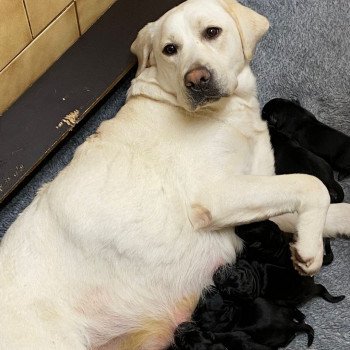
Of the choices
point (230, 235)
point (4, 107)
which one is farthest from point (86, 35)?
point (230, 235)

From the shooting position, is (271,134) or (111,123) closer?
(111,123)

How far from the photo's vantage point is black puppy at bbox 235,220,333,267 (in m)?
2.53

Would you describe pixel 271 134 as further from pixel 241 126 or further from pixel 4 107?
pixel 4 107

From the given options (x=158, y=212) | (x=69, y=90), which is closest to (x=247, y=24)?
(x=158, y=212)

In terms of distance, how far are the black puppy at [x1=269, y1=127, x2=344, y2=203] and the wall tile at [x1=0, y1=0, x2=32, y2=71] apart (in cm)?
112

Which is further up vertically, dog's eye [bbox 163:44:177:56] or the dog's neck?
dog's eye [bbox 163:44:177:56]

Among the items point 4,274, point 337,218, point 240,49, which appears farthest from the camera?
point 337,218

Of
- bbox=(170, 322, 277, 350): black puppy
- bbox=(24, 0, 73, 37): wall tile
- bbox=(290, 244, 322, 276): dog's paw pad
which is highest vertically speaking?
bbox=(24, 0, 73, 37): wall tile

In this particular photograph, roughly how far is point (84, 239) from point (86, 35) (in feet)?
3.61

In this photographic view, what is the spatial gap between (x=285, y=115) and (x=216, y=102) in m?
0.69

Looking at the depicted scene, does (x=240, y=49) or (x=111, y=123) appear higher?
(x=240, y=49)

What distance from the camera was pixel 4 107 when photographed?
9.66 feet

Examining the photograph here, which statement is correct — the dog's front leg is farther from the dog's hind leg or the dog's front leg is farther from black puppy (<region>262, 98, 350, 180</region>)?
black puppy (<region>262, 98, 350, 180</region>)

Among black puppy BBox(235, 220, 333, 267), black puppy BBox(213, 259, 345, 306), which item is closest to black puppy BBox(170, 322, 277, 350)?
black puppy BBox(213, 259, 345, 306)
